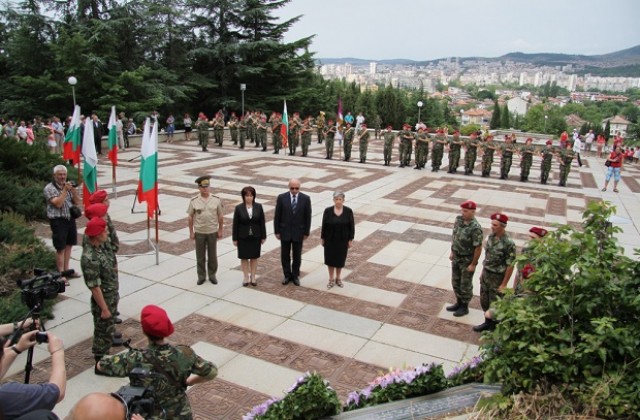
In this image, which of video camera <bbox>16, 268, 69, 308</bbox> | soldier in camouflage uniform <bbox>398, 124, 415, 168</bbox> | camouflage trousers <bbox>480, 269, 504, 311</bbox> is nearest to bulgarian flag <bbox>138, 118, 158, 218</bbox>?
video camera <bbox>16, 268, 69, 308</bbox>

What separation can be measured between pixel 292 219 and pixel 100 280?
320 cm

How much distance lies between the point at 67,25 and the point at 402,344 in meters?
29.8

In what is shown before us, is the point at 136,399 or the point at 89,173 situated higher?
the point at 89,173

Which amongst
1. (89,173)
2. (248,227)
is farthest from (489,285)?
(89,173)

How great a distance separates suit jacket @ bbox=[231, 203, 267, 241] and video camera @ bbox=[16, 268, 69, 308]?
11.8ft

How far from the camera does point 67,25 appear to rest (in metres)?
28.9

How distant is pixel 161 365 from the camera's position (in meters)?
3.46

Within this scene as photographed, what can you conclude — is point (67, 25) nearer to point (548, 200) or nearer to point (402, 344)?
point (548, 200)

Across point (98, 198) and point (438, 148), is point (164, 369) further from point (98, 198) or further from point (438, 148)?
point (438, 148)

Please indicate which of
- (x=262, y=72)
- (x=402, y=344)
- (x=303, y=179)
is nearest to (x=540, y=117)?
(x=262, y=72)

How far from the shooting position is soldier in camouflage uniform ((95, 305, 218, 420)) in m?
3.43

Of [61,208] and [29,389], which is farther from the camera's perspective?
[61,208]

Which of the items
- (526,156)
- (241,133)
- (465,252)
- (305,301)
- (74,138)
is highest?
(74,138)

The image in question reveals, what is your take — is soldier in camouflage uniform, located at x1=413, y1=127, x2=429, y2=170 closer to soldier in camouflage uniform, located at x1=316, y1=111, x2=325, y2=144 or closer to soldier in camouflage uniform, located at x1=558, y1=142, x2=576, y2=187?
soldier in camouflage uniform, located at x1=558, y1=142, x2=576, y2=187
